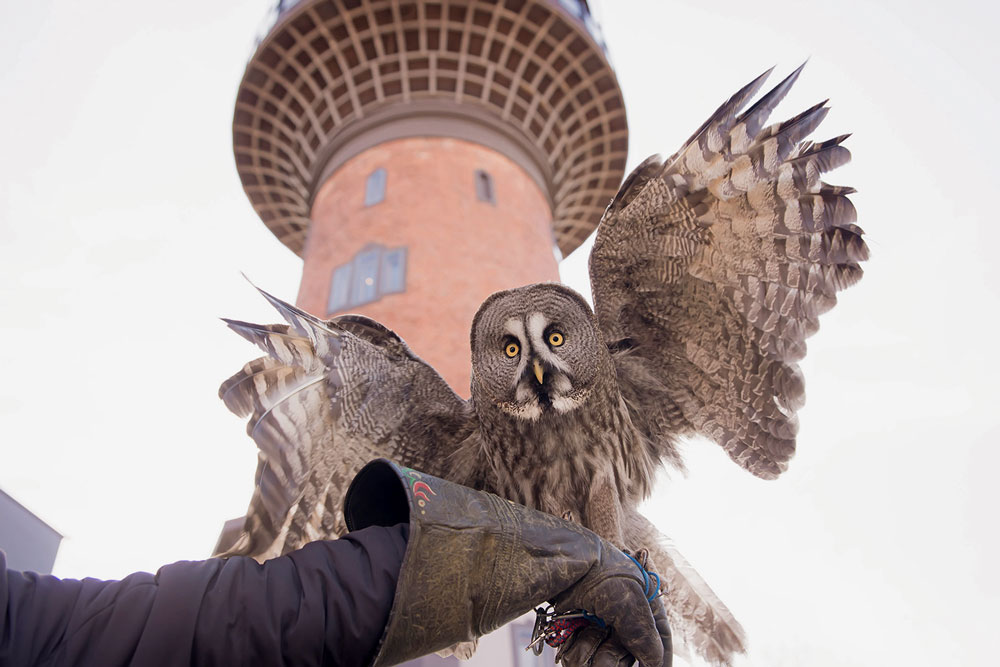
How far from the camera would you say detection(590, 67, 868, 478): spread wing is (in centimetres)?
245

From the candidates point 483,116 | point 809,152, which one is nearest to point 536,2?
point 483,116

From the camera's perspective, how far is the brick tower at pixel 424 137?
320 inches

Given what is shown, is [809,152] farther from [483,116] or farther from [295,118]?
[295,118]

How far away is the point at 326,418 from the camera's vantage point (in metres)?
2.72

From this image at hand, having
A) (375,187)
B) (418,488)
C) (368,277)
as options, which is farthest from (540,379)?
(375,187)

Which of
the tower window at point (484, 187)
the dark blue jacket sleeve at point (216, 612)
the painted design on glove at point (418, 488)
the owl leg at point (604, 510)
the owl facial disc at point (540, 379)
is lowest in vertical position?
the dark blue jacket sleeve at point (216, 612)

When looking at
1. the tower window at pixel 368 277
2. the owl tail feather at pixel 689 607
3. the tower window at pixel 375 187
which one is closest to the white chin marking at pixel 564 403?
the owl tail feather at pixel 689 607

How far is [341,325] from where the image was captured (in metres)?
2.86

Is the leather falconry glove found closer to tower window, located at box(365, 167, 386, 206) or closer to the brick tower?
the brick tower

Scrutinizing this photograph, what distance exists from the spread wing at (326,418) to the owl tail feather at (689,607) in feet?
2.95

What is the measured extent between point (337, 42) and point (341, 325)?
8304mm

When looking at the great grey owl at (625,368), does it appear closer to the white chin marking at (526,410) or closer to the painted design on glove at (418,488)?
the white chin marking at (526,410)

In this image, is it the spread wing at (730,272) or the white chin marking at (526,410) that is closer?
the spread wing at (730,272)

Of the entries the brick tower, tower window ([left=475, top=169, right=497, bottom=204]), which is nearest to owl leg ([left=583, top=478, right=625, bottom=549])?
the brick tower
